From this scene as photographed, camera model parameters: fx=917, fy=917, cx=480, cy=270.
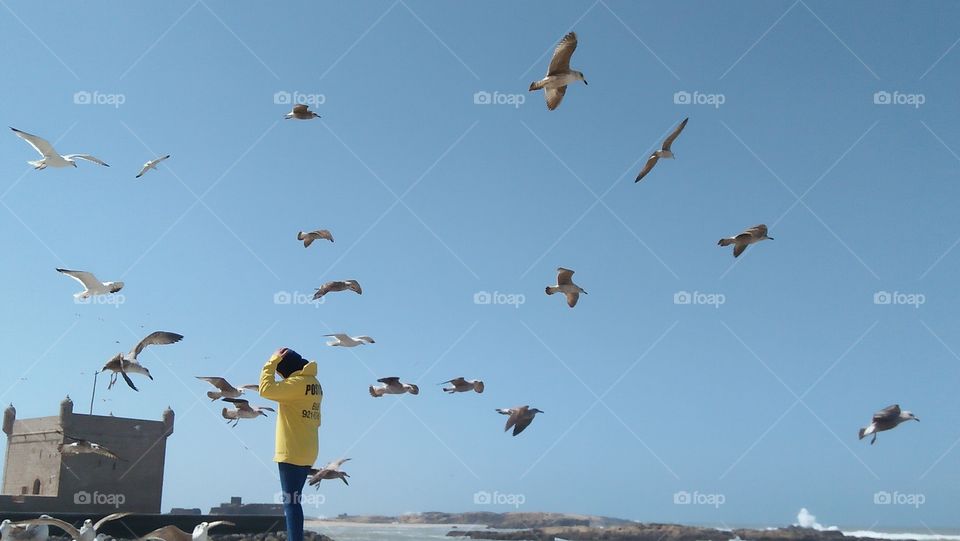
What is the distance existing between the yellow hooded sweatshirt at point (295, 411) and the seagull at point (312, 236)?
30.2 feet

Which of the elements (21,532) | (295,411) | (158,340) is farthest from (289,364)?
(158,340)

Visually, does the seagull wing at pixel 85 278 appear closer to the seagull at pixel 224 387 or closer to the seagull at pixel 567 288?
the seagull at pixel 224 387

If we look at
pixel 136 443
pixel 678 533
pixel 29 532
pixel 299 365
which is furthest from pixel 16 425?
pixel 299 365

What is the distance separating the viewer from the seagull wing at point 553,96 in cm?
1606

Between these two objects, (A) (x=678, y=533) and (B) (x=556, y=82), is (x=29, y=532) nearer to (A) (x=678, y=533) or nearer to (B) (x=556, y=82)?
(B) (x=556, y=82)

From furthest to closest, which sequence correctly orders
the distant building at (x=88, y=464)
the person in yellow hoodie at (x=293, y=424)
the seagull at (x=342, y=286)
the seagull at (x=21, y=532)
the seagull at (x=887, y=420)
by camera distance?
1. the distant building at (x=88, y=464)
2. the seagull at (x=342, y=286)
3. the seagull at (x=887, y=420)
4. the seagull at (x=21, y=532)
5. the person in yellow hoodie at (x=293, y=424)

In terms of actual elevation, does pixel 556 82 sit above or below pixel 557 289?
above

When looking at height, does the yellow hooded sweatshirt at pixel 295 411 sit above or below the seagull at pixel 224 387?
below

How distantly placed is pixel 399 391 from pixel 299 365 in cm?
747

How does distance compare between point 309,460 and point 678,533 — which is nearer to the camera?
point 309,460

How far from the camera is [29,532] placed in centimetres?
1136

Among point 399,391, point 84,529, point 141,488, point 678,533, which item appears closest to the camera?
point 84,529

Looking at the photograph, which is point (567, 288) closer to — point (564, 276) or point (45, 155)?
point (564, 276)

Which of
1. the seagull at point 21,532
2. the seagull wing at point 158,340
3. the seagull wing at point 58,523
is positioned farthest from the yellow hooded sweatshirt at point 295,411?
the seagull wing at point 158,340
